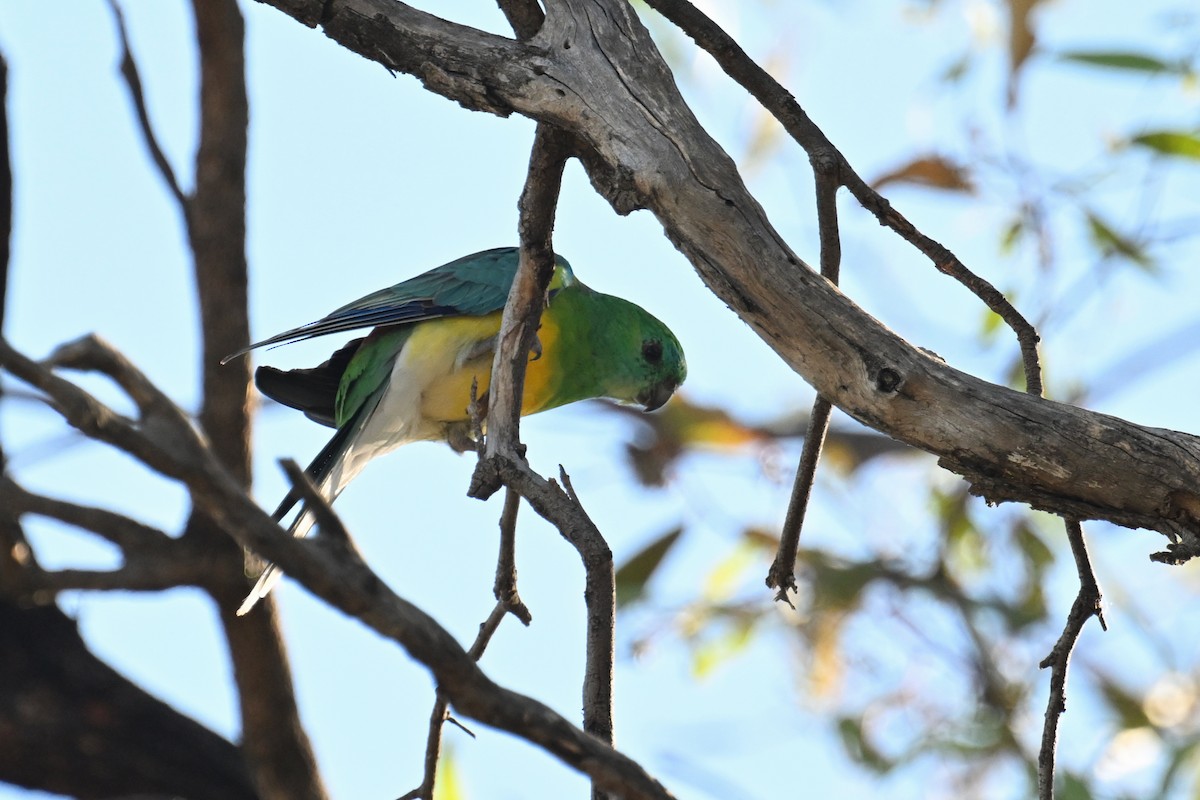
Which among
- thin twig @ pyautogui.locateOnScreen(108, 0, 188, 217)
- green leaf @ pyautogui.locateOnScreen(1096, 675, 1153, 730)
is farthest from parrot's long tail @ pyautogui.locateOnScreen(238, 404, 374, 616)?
green leaf @ pyautogui.locateOnScreen(1096, 675, 1153, 730)

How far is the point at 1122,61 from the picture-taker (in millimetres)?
4316

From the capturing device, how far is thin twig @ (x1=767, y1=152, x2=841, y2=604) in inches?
86.6

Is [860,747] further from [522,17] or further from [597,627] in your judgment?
[522,17]

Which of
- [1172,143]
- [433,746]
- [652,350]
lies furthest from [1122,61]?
[433,746]

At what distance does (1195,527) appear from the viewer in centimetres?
190

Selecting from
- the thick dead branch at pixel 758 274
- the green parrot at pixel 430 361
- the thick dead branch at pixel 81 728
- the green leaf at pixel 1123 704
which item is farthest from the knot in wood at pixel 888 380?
the green leaf at pixel 1123 704

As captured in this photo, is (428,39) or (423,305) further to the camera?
(423,305)

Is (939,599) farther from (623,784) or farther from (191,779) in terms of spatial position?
(623,784)

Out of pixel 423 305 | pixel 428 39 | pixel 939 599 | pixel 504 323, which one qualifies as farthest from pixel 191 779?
pixel 939 599

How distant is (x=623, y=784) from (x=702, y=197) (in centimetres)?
94

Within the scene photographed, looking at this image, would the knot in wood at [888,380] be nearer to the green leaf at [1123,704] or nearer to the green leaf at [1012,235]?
the green leaf at [1012,235]

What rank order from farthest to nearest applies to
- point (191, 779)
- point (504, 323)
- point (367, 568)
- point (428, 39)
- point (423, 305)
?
1. point (423, 305)
2. point (191, 779)
3. point (504, 323)
4. point (428, 39)
5. point (367, 568)

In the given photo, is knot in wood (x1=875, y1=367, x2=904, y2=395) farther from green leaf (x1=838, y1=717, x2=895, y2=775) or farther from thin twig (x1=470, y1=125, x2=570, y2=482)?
Answer: green leaf (x1=838, y1=717, x2=895, y2=775)

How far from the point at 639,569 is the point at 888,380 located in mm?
3369
